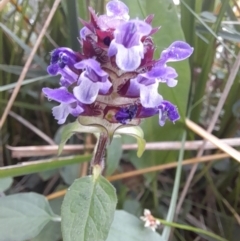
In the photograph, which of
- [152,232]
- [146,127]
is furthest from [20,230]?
[146,127]

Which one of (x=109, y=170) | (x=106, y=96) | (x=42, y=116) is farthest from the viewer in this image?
(x=42, y=116)

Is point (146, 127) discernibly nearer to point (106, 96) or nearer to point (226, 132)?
point (226, 132)

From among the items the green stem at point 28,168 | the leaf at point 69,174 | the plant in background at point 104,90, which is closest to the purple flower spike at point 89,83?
the plant in background at point 104,90

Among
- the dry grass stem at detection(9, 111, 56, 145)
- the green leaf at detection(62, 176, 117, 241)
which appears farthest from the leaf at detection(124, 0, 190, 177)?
the green leaf at detection(62, 176, 117, 241)

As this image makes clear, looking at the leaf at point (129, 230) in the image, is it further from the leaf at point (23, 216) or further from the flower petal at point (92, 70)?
the flower petal at point (92, 70)

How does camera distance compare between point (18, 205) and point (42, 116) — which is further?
point (42, 116)

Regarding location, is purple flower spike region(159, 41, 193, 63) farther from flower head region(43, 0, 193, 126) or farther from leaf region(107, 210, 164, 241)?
leaf region(107, 210, 164, 241)
